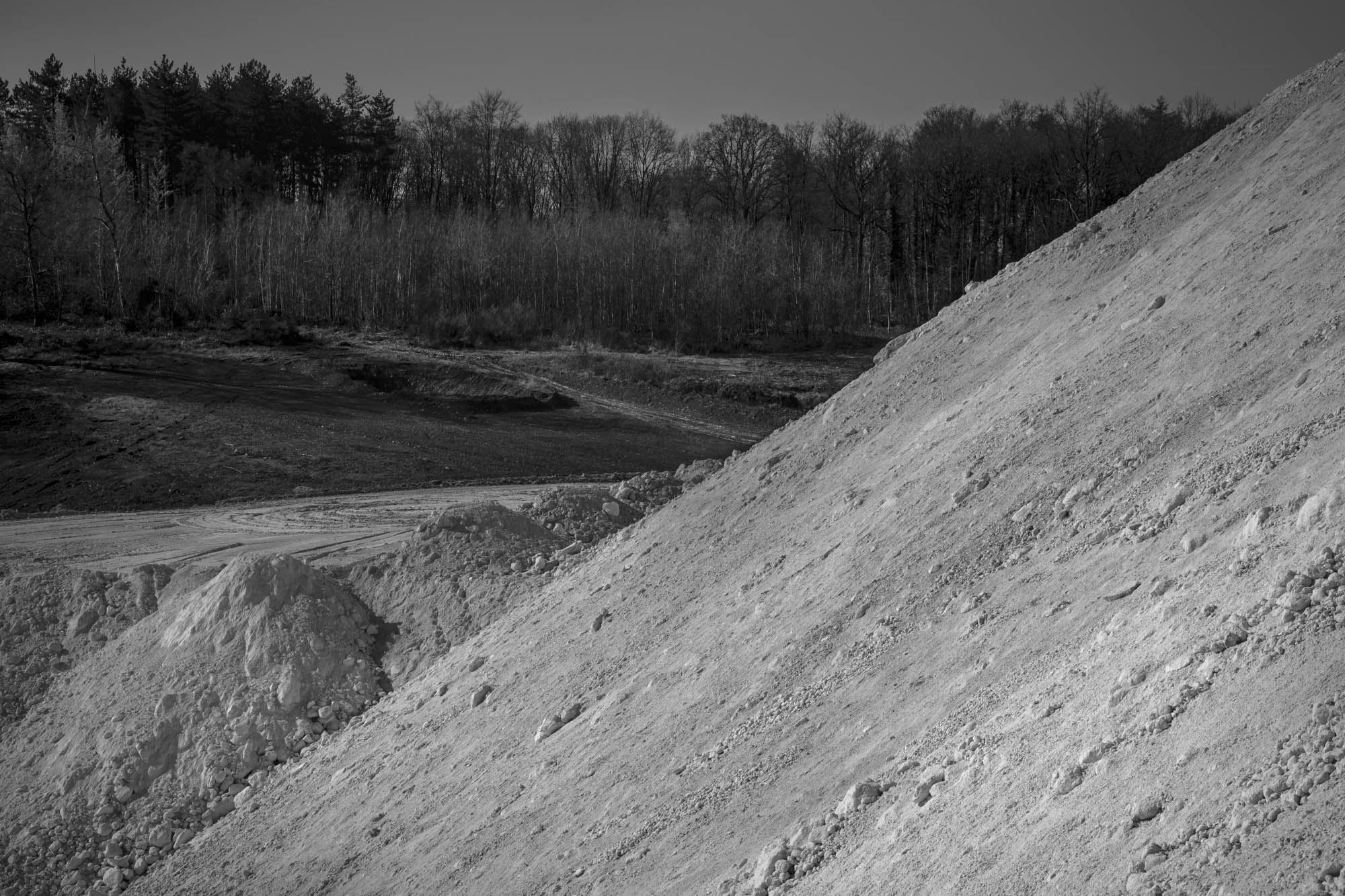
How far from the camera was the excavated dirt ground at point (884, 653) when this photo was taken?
4891mm

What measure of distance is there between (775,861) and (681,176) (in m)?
69.6

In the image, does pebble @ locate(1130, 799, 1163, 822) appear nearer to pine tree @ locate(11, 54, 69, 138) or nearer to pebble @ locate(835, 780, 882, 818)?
pebble @ locate(835, 780, 882, 818)

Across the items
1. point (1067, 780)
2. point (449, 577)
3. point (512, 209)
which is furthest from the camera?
point (512, 209)

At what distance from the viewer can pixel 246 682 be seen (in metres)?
12.1

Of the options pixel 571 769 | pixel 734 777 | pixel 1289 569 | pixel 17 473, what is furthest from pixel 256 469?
pixel 1289 569

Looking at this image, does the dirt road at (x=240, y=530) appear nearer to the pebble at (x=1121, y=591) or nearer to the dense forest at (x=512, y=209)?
the pebble at (x=1121, y=591)

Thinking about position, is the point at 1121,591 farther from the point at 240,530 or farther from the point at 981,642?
the point at 240,530

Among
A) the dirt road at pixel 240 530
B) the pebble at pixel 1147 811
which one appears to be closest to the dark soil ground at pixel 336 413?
the dirt road at pixel 240 530

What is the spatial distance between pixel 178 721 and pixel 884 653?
26.0 feet

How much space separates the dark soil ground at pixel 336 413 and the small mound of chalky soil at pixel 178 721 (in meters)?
12.5

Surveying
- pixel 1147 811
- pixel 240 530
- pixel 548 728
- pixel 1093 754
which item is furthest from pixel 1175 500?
pixel 240 530

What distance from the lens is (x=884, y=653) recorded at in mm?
7457

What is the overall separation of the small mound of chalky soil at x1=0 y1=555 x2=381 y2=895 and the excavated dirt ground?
0.04m

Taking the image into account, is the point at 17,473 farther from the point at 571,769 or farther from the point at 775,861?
the point at 775,861
